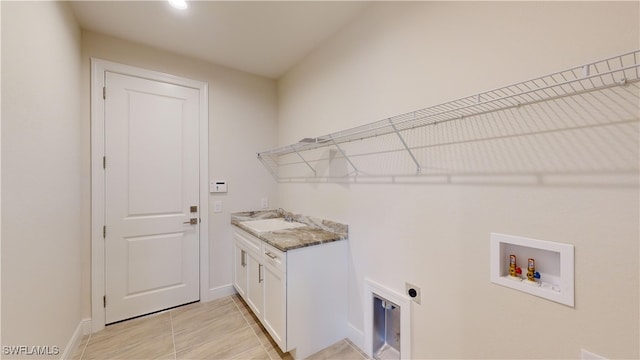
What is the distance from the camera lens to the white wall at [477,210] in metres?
0.85

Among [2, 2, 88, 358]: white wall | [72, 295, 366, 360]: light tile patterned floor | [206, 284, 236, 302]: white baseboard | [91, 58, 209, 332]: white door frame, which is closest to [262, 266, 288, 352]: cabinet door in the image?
[72, 295, 366, 360]: light tile patterned floor

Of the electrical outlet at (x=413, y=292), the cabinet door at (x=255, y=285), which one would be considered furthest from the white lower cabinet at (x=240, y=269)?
the electrical outlet at (x=413, y=292)

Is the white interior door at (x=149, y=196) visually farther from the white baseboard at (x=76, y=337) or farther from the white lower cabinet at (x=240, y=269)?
the white lower cabinet at (x=240, y=269)

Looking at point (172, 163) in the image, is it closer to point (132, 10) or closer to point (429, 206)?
point (132, 10)

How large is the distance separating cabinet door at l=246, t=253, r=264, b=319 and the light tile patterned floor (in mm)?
175

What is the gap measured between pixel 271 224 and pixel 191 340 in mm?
1112

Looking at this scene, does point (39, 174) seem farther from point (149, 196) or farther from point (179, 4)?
point (179, 4)

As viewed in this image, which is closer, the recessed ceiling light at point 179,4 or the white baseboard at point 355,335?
the recessed ceiling light at point 179,4

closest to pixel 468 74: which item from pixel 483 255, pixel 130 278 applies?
pixel 483 255

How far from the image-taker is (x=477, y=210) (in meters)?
1.19

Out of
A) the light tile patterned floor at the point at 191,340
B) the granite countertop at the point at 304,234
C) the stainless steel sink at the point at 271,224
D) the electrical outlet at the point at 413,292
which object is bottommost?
the light tile patterned floor at the point at 191,340

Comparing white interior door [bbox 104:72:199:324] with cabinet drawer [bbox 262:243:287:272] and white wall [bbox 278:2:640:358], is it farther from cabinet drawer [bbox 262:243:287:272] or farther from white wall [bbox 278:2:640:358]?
white wall [bbox 278:2:640:358]

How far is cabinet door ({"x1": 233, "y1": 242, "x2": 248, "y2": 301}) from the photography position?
7.72ft

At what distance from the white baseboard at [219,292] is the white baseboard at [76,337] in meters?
0.87
